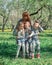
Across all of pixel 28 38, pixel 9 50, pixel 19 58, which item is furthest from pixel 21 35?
pixel 9 50

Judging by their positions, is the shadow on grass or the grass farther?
the shadow on grass

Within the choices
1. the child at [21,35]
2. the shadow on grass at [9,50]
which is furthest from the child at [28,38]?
the shadow on grass at [9,50]

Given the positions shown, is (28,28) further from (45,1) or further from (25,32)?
(45,1)

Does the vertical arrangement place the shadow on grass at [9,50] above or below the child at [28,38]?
below

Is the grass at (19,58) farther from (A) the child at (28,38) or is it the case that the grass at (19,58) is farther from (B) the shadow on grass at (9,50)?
(A) the child at (28,38)

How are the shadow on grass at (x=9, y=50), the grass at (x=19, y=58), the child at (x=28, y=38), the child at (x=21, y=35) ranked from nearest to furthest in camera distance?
the grass at (x=19, y=58), the child at (x=21, y=35), the child at (x=28, y=38), the shadow on grass at (x=9, y=50)

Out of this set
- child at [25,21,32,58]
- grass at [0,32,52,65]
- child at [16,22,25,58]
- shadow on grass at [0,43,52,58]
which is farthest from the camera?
shadow on grass at [0,43,52,58]

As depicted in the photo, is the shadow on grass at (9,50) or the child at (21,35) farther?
the shadow on grass at (9,50)

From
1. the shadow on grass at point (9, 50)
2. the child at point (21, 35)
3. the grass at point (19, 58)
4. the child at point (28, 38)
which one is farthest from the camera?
the shadow on grass at point (9, 50)

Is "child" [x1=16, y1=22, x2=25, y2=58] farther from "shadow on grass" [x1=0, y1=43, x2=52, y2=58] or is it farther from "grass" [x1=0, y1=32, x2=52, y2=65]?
"shadow on grass" [x1=0, y1=43, x2=52, y2=58]

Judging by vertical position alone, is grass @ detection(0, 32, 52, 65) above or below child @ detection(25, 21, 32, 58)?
below

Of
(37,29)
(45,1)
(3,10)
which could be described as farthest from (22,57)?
(3,10)

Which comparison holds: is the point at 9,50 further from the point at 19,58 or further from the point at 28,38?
the point at 28,38

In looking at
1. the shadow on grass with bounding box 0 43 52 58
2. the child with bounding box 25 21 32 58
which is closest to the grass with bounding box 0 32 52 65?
the shadow on grass with bounding box 0 43 52 58
